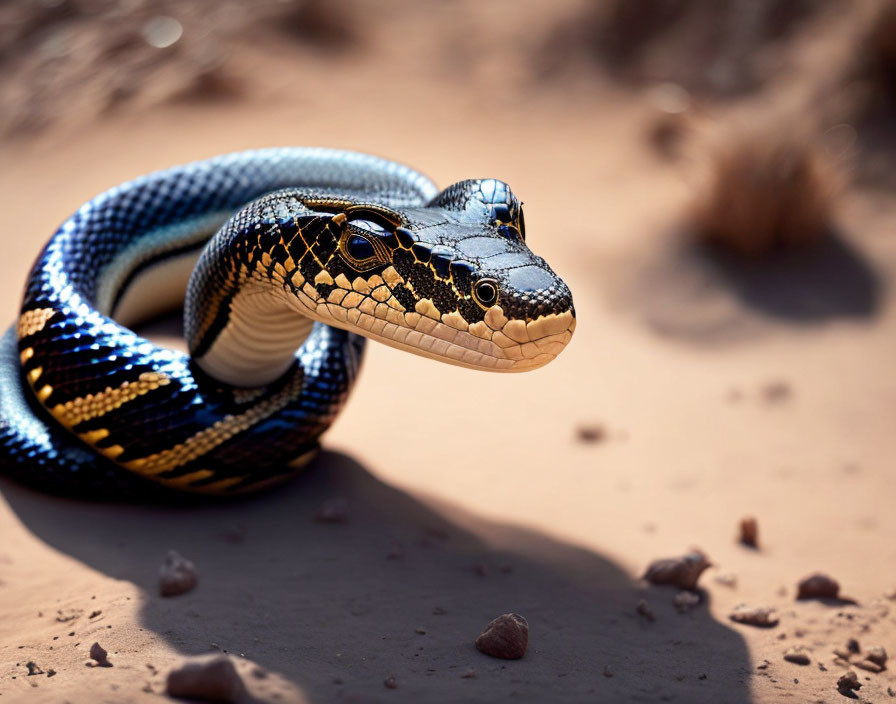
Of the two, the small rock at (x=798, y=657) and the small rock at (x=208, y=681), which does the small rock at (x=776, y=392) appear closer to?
the small rock at (x=798, y=657)

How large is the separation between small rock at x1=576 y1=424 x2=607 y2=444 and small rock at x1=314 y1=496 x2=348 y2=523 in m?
1.54

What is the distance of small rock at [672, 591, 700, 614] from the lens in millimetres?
3109

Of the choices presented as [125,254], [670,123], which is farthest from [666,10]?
[125,254]

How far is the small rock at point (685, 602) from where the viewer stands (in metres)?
3.11

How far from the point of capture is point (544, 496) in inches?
156

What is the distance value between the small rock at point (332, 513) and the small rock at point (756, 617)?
141 centimetres

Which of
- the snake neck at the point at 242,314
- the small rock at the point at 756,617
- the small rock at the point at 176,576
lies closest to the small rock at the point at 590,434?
the small rock at the point at 756,617

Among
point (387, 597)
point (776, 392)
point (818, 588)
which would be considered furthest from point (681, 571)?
point (776, 392)

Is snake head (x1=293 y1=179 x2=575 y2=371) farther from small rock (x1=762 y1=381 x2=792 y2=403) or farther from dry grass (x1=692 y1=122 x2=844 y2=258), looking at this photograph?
dry grass (x1=692 y1=122 x2=844 y2=258)

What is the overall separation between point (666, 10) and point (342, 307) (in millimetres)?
6538

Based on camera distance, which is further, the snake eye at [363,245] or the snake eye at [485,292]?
the snake eye at [363,245]

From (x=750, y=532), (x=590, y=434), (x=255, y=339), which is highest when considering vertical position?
(x=590, y=434)

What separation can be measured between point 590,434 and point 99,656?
2.75 metres

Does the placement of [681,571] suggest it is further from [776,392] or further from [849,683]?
[776,392]
